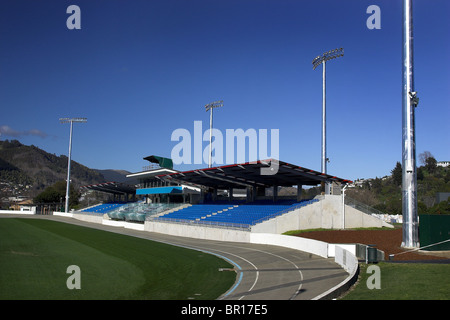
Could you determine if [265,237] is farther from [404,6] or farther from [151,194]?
[151,194]

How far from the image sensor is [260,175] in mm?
40406

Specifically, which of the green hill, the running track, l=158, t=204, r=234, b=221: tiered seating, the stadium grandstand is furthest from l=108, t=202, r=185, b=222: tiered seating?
the green hill

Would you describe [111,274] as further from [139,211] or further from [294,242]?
[139,211]

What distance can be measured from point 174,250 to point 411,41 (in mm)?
21976

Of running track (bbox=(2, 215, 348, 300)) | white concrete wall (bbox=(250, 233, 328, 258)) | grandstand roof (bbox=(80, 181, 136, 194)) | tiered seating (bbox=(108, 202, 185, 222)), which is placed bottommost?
running track (bbox=(2, 215, 348, 300))

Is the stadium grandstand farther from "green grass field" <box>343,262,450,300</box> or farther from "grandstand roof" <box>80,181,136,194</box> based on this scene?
"green grass field" <box>343,262,450,300</box>

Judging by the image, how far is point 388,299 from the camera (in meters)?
11.9

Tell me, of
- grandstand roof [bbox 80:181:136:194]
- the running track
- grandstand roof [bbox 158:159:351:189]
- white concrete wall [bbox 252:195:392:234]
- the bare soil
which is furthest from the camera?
grandstand roof [bbox 80:181:136:194]

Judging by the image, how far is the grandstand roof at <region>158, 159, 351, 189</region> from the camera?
35625mm

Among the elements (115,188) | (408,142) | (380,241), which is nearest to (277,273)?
(380,241)

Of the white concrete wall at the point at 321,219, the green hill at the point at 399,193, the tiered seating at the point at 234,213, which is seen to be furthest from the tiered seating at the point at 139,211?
the green hill at the point at 399,193

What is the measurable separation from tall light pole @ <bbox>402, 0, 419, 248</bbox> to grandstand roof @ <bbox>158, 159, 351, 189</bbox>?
1147cm

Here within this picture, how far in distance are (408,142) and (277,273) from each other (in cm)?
1330
